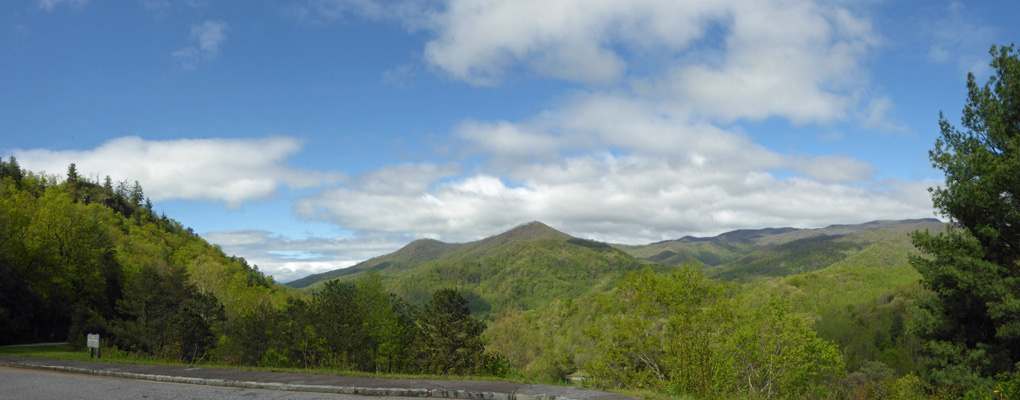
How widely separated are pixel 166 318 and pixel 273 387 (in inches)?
1031

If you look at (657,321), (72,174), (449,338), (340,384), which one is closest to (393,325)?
(449,338)

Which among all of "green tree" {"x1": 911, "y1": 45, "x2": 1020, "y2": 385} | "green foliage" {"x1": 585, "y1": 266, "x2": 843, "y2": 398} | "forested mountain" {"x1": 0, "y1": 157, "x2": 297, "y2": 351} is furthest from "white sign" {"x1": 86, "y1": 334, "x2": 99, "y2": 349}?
"green tree" {"x1": 911, "y1": 45, "x2": 1020, "y2": 385}

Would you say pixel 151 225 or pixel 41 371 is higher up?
pixel 151 225

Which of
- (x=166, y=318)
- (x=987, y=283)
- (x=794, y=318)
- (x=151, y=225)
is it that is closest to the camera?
(x=794, y=318)

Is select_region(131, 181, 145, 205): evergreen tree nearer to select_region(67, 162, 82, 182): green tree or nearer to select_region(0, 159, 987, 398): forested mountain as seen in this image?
select_region(67, 162, 82, 182): green tree

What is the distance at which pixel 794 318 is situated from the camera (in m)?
14.5

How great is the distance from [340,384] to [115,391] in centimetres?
491

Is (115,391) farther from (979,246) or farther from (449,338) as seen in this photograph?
(979,246)

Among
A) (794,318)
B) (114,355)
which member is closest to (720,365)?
(794,318)

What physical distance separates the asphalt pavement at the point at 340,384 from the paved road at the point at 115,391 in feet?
0.99

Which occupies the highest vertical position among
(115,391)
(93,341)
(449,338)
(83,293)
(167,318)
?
(83,293)

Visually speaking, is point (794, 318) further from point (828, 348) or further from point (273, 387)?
point (273, 387)

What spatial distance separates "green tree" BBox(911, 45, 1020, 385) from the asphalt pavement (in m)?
19.3

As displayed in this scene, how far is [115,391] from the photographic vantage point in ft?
36.3
